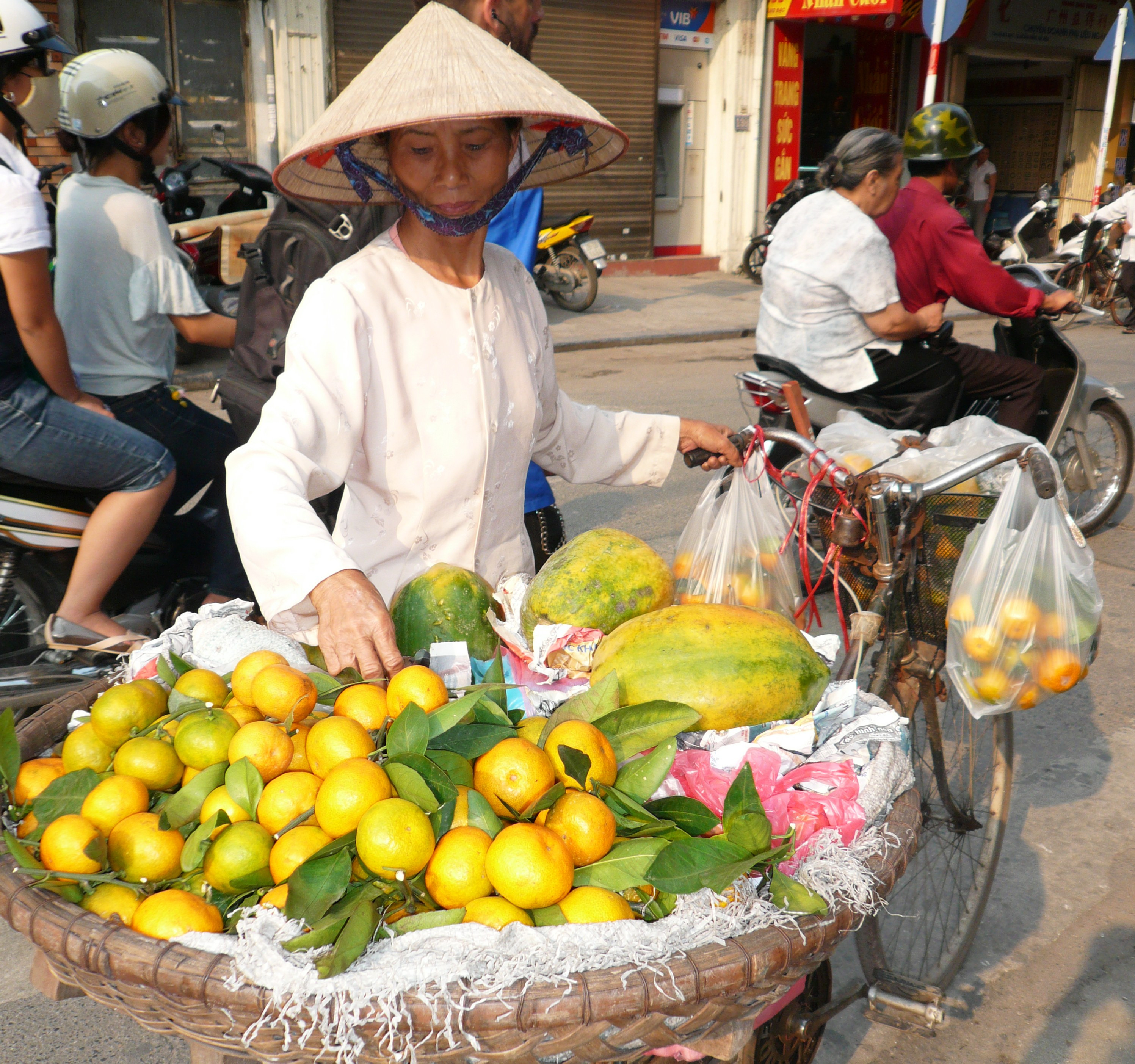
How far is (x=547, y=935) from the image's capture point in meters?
1.02

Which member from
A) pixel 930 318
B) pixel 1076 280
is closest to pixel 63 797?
pixel 930 318

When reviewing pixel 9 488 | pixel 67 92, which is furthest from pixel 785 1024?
pixel 67 92

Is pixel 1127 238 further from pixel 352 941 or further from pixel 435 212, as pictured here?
pixel 352 941

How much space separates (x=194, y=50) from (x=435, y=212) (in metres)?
9.92

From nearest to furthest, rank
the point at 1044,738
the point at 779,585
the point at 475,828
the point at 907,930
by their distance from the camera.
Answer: the point at 475,828
the point at 779,585
the point at 907,930
the point at 1044,738

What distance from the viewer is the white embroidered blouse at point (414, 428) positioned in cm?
157

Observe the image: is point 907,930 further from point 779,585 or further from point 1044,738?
point 1044,738

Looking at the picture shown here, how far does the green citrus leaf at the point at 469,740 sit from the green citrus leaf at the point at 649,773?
0.15 meters

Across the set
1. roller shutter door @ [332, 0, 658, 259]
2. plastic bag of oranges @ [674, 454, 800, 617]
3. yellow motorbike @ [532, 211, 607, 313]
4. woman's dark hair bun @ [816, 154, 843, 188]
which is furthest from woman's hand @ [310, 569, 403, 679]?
roller shutter door @ [332, 0, 658, 259]

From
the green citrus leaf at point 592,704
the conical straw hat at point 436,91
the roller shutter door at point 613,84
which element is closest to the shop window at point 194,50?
the roller shutter door at point 613,84

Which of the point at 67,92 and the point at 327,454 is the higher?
the point at 67,92

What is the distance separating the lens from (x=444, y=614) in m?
1.56

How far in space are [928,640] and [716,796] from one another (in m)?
1.05

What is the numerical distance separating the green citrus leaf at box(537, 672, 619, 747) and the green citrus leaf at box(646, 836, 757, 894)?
0.25 m
